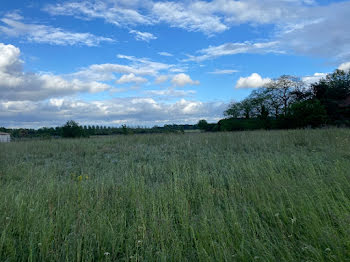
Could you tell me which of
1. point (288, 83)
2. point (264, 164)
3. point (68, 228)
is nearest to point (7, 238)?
point (68, 228)

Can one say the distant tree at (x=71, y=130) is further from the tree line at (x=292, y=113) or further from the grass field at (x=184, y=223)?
the grass field at (x=184, y=223)

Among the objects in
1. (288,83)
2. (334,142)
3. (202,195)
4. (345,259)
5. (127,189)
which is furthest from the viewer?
(288,83)

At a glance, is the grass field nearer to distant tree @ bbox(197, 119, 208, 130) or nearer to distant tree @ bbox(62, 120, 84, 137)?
distant tree @ bbox(62, 120, 84, 137)

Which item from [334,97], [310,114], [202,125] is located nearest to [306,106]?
[310,114]

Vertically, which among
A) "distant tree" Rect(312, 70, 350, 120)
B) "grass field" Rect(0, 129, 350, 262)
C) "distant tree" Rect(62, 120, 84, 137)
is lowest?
"grass field" Rect(0, 129, 350, 262)

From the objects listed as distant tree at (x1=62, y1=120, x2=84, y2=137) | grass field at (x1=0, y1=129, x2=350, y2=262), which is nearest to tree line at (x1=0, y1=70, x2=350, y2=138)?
distant tree at (x1=62, y1=120, x2=84, y2=137)

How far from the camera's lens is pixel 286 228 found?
9.68 ft

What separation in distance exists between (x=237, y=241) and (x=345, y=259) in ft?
3.30

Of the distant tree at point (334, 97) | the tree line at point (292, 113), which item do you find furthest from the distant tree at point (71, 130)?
the distant tree at point (334, 97)

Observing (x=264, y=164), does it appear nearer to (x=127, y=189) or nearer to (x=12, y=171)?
(x=127, y=189)

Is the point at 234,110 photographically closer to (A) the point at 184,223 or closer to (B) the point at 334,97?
(B) the point at 334,97

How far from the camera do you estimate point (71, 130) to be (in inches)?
1041

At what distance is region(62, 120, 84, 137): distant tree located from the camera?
2630 centimetres

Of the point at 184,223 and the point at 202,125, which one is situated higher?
the point at 202,125
